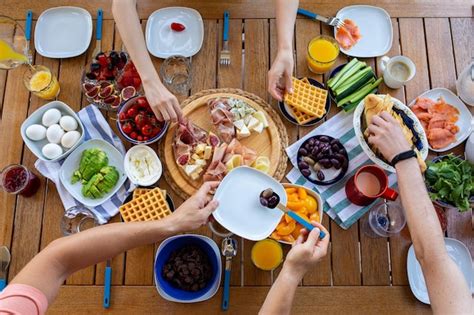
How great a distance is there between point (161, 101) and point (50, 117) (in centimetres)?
54

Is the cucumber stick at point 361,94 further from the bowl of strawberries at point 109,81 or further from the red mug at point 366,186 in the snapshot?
the bowl of strawberries at point 109,81

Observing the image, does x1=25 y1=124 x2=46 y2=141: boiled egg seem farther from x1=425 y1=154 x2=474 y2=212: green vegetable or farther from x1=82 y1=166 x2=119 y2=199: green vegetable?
x1=425 y1=154 x2=474 y2=212: green vegetable

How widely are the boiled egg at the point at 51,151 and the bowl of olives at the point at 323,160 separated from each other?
44.0 inches

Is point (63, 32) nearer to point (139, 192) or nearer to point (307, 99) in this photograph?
point (139, 192)

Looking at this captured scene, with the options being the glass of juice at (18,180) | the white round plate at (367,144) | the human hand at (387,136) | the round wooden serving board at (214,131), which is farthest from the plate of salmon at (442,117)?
the glass of juice at (18,180)

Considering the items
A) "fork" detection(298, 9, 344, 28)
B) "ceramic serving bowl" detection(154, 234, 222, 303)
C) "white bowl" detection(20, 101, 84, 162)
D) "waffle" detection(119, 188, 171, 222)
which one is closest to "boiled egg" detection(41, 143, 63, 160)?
"white bowl" detection(20, 101, 84, 162)

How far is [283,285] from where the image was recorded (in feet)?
4.69

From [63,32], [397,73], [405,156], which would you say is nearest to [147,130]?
[63,32]

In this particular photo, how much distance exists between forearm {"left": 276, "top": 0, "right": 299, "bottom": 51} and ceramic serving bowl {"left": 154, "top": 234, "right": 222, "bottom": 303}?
0.98 meters

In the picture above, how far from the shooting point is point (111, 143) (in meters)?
1.93

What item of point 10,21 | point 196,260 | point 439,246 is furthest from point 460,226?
point 10,21

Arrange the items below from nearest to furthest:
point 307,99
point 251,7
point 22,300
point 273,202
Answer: point 22,300 < point 273,202 < point 307,99 < point 251,7

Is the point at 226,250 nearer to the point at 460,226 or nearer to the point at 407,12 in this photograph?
the point at 460,226

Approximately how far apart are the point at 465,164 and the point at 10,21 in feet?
7.52
